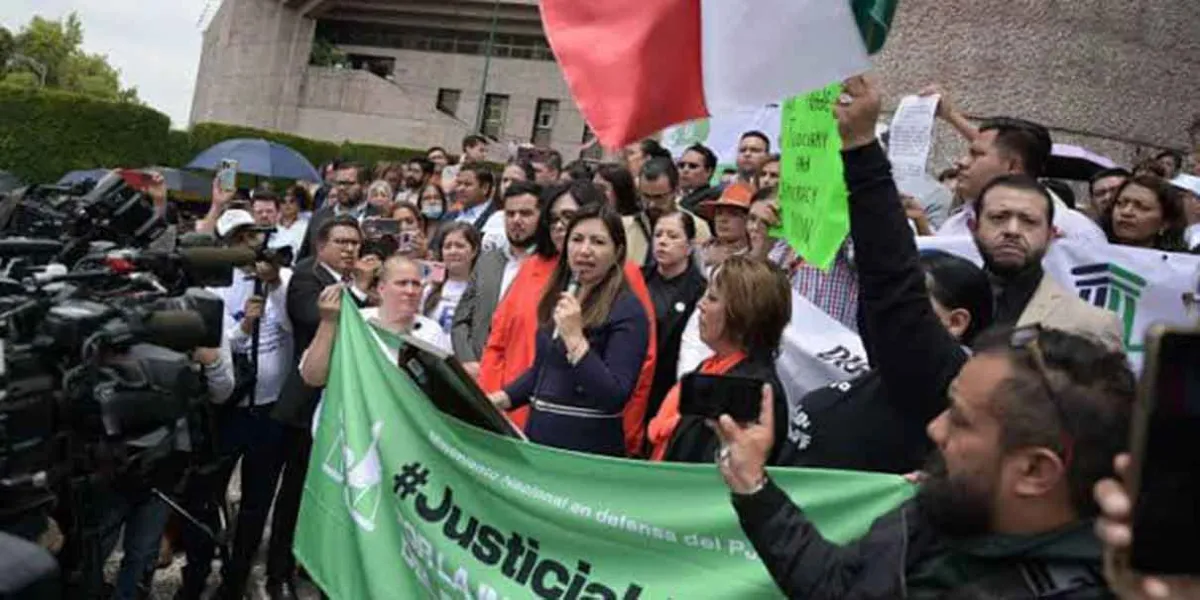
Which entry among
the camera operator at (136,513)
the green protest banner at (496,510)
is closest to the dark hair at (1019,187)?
the green protest banner at (496,510)

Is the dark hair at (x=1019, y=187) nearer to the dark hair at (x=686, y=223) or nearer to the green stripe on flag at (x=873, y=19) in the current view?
the green stripe on flag at (x=873, y=19)

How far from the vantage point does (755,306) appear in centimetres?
339

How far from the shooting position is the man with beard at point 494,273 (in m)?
5.23

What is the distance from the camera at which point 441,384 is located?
3.71 meters

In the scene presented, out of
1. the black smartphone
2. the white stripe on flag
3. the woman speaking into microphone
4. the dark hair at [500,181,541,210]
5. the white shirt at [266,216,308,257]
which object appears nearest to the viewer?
the black smartphone

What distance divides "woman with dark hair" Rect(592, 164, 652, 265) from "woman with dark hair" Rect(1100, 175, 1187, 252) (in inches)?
85.3

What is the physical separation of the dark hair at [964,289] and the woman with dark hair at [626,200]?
258 cm

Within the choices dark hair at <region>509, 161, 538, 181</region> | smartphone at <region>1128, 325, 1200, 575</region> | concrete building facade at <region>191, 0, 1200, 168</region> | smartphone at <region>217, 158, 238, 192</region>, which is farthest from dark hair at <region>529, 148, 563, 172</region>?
concrete building facade at <region>191, 0, 1200, 168</region>

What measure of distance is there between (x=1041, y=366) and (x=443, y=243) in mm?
4376

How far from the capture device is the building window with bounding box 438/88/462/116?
4116cm

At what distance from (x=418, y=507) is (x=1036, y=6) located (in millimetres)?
9023

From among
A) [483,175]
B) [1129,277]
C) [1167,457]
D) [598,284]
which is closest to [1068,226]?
[1129,277]

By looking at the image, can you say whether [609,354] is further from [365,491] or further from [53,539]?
[53,539]

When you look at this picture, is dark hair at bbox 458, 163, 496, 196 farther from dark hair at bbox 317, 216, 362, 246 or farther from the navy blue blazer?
the navy blue blazer
